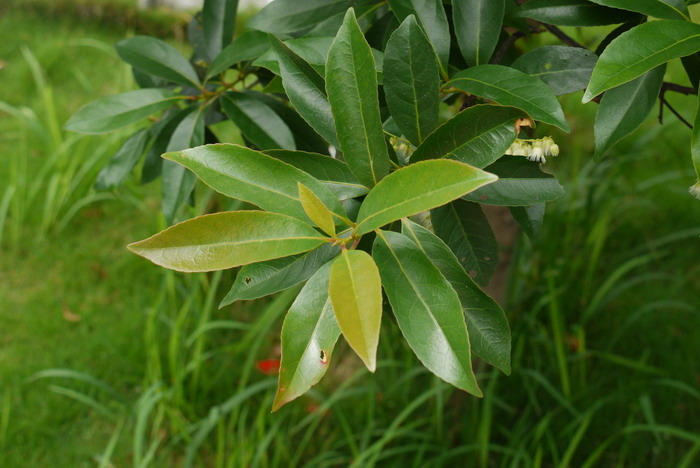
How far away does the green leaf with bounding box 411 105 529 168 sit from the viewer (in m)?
0.63

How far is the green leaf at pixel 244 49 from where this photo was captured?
93 cm

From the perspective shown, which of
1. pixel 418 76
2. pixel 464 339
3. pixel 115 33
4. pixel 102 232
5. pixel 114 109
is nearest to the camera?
pixel 464 339

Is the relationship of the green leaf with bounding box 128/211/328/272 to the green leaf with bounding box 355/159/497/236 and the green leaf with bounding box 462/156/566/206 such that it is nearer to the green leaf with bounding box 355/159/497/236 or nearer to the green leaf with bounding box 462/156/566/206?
the green leaf with bounding box 355/159/497/236

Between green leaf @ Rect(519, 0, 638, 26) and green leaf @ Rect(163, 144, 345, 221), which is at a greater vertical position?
green leaf @ Rect(519, 0, 638, 26)

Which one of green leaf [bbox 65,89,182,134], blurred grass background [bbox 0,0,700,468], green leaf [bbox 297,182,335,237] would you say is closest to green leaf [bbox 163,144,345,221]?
green leaf [bbox 297,182,335,237]

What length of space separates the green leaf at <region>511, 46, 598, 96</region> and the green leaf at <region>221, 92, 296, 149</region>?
1.15 ft

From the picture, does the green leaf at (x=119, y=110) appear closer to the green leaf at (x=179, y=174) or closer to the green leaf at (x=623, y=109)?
the green leaf at (x=179, y=174)

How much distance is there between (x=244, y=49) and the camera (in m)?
0.95

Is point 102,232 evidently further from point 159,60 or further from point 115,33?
point 159,60

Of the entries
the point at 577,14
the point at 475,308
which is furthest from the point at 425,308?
the point at 577,14

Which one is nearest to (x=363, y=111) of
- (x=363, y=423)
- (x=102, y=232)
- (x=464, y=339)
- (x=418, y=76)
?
(x=418, y=76)

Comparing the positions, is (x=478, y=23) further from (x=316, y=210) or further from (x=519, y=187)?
(x=316, y=210)

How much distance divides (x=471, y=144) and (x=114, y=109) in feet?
1.97

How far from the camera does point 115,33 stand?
3750mm
